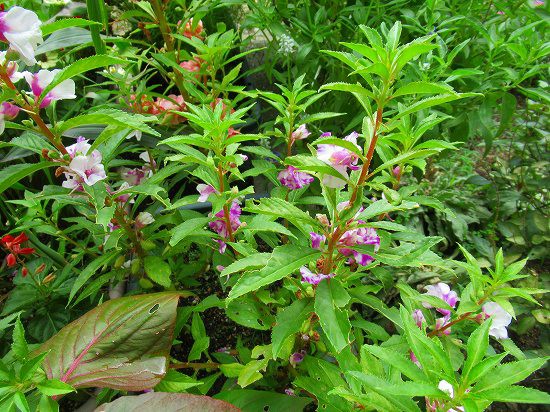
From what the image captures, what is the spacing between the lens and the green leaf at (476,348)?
47cm

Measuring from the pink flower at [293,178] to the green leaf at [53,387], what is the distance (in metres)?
0.63

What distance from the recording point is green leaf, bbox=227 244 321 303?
57cm

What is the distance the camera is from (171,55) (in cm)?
126

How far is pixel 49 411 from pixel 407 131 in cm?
76

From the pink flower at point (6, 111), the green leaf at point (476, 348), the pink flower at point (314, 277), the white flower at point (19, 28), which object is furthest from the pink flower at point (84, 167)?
the green leaf at point (476, 348)

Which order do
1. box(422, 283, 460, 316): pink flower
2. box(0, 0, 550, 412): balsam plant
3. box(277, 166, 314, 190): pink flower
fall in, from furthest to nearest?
1. box(277, 166, 314, 190): pink flower
2. box(422, 283, 460, 316): pink flower
3. box(0, 0, 550, 412): balsam plant

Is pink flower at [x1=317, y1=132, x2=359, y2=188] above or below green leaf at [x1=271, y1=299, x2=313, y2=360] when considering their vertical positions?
above

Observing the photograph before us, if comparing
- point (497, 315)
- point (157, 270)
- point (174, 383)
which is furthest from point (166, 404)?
point (497, 315)

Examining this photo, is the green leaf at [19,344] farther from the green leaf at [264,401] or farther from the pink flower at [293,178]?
the pink flower at [293,178]

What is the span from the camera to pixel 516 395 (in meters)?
0.43

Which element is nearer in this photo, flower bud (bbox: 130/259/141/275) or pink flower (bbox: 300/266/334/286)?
pink flower (bbox: 300/266/334/286)

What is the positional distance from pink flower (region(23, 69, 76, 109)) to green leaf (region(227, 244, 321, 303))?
1.52 ft

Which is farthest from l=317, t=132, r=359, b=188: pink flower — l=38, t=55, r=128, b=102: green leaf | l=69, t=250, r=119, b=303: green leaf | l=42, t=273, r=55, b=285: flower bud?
l=42, t=273, r=55, b=285: flower bud

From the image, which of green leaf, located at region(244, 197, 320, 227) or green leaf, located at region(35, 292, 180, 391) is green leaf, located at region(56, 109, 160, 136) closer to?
green leaf, located at region(244, 197, 320, 227)
